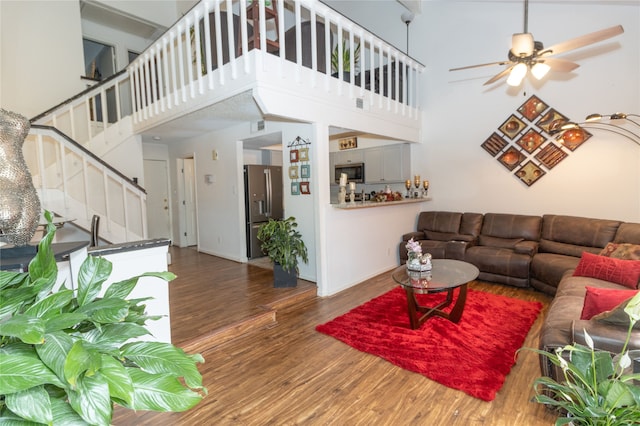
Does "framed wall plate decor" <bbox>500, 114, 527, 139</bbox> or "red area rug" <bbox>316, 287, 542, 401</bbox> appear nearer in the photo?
"red area rug" <bbox>316, 287, 542, 401</bbox>

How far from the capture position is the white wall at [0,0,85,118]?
506 cm

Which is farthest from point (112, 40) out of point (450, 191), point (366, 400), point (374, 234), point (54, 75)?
point (366, 400)

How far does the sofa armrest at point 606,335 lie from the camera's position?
1.73 metres

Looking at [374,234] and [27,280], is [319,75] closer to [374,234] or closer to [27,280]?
[374,234]

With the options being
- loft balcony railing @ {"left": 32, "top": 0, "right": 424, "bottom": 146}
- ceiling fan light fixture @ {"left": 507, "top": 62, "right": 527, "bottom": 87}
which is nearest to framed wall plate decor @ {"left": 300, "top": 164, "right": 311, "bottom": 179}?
loft balcony railing @ {"left": 32, "top": 0, "right": 424, "bottom": 146}

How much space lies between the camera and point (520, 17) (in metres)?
4.64

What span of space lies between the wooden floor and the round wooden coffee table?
65 centimetres

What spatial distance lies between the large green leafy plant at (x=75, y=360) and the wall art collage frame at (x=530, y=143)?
5.33m

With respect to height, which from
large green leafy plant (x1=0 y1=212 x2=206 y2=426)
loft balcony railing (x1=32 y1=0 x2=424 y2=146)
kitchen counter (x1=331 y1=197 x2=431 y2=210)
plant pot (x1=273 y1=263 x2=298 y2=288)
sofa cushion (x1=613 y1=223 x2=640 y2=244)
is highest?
loft balcony railing (x1=32 y1=0 x2=424 y2=146)

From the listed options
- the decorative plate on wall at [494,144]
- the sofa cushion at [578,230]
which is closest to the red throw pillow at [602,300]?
the sofa cushion at [578,230]

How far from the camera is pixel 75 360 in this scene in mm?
649

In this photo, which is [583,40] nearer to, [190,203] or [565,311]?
[565,311]

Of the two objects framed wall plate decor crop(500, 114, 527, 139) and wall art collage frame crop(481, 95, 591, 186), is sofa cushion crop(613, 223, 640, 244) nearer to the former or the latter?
wall art collage frame crop(481, 95, 591, 186)

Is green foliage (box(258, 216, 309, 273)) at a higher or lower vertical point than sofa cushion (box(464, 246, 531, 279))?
higher
